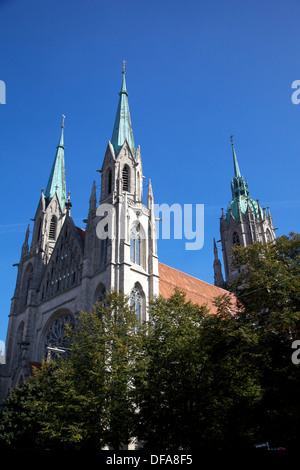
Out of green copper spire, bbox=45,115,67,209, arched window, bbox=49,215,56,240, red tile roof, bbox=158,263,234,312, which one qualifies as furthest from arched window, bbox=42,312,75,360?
green copper spire, bbox=45,115,67,209

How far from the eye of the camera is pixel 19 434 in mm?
23469

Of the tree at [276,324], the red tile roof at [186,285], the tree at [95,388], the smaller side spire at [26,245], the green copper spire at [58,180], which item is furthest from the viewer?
the green copper spire at [58,180]

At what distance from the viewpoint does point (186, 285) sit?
4038 cm

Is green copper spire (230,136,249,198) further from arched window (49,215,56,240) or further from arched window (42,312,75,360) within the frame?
arched window (42,312,75,360)

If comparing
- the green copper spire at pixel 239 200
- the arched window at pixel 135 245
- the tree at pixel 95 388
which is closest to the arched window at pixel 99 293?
the arched window at pixel 135 245

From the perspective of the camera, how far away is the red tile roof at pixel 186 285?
3644 cm

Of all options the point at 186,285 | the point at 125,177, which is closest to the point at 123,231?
the point at 125,177

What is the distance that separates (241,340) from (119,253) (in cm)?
1421

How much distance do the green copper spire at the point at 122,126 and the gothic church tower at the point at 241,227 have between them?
22944 millimetres

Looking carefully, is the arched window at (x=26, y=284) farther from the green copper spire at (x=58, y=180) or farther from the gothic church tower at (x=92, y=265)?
the green copper spire at (x=58, y=180)

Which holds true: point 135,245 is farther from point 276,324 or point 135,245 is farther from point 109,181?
point 276,324

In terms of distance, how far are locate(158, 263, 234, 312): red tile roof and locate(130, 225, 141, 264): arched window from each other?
12.9ft

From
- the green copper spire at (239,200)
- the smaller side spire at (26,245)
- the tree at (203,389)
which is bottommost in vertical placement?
the tree at (203,389)

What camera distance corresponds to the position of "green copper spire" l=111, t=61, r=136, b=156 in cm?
3803
